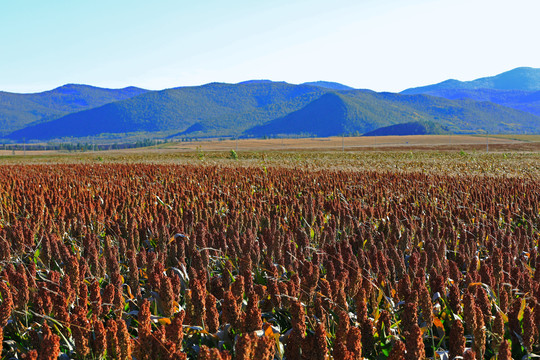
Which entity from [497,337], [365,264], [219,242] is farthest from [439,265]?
[219,242]

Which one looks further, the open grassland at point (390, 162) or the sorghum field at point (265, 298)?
the open grassland at point (390, 162)

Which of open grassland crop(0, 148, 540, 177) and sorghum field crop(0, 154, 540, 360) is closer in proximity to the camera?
sorghum field crop(0, 154, 540, 360)

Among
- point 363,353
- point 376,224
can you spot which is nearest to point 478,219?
point 376,224

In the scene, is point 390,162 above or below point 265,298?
below

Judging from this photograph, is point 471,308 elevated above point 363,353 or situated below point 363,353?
above

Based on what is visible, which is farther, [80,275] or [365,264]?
[365,264]

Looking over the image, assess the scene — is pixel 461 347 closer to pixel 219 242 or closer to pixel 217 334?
pixel 217 334

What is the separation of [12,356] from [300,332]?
171cm

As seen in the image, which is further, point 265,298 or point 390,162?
point 390,162

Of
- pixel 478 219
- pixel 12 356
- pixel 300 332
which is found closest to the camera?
pixel 300 332

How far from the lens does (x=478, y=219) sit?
275 inches

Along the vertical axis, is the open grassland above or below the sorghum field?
below

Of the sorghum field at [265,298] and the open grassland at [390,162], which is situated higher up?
the sorghum field at [265,298]

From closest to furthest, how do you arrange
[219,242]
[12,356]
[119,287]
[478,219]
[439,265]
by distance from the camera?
[12,356]
[119,287]
[439,265]
[219,242]
[478,219]
